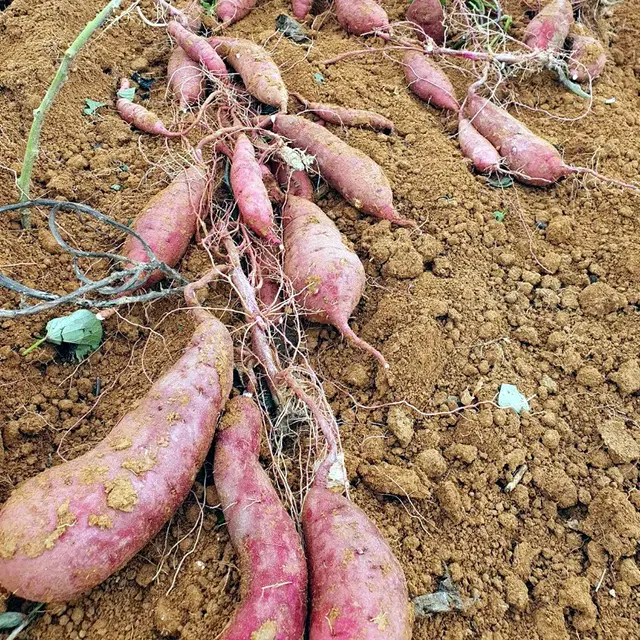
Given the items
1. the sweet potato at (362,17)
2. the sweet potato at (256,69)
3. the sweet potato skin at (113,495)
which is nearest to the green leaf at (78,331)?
the sweet potato skin at (113,495)

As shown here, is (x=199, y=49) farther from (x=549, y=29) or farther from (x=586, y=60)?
(x=586, y=60)

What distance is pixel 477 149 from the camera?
2.68 m

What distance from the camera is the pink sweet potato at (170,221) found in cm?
212

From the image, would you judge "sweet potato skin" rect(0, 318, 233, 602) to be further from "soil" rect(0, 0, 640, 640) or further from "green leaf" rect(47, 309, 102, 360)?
"green leaf" rect(47, 309, 102, 360)

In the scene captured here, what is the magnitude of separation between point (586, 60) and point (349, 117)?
5.05 ft

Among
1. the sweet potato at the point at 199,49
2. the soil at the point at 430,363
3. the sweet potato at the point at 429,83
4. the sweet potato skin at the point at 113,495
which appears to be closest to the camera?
→ the sweet potato skin at the point at 113,495

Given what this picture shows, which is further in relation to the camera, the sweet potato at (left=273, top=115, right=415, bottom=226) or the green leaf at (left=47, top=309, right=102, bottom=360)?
the sweet potato at (left=273, top=115, right=415, bottom=226)

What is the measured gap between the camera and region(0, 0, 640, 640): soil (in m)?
1.56

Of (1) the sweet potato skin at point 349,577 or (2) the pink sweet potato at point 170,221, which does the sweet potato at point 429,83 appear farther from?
(1) the sweet potato skin at point 349,577

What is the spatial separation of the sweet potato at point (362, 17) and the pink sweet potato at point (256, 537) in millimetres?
2577

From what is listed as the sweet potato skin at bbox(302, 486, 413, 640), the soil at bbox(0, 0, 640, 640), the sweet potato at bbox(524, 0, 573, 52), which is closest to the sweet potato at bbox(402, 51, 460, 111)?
the soil at bbox(0, 0, 640, 640)

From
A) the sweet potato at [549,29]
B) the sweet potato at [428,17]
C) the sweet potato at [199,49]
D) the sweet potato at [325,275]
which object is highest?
the sweet potato at [199,49]

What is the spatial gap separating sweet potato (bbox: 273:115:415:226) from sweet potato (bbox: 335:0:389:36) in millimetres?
1009

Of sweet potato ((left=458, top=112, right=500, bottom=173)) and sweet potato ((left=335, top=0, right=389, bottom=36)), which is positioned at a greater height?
sweet potato ((left=335, top=0, right=389, bottom=36))
